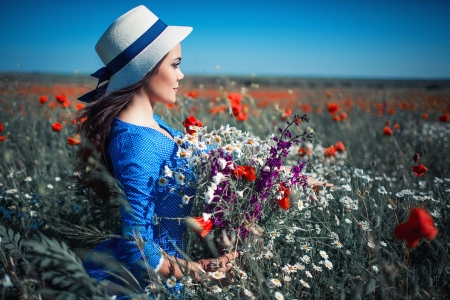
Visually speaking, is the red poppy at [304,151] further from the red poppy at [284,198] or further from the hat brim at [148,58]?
the hat brim at [148,58]

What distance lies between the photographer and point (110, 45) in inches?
61.4

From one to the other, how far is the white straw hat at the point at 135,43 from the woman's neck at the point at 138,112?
0.10 metres

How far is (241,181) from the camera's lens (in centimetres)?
138

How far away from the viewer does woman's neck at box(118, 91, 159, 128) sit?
1.60 m

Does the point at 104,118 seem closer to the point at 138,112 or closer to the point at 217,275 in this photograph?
the point at 138,112

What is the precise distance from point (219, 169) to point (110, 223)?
128 cm

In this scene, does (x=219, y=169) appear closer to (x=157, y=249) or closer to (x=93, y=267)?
(x=157, y=249)

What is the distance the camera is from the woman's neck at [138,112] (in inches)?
63.0

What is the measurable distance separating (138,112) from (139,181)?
1.45 feet

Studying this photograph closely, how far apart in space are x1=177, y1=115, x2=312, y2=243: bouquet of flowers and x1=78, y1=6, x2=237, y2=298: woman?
11 centimetres

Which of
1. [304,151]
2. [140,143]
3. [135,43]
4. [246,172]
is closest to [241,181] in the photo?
[246,172]

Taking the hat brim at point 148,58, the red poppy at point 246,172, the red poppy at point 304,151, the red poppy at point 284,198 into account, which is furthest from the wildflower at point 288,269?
the red poppy at point 304,151

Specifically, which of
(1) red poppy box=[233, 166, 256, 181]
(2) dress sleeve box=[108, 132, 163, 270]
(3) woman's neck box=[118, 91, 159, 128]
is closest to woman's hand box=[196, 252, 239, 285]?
(2) dress sleeve box=[108, 132, 163, 270]

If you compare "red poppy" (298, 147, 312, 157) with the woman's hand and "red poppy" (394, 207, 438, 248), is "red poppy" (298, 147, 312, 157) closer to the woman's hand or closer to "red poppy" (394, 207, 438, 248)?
the woman's hand
